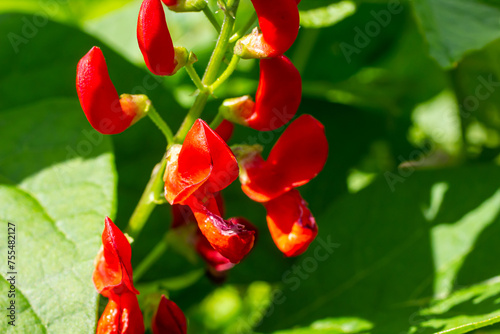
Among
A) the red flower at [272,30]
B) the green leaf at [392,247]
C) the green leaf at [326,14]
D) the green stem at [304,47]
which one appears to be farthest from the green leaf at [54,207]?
the green stem at [304,47]

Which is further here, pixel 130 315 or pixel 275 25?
pixel 130 315

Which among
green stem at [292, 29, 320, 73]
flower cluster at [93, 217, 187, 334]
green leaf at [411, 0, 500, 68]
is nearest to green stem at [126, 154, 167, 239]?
flower cluster at [93, 217, 187, 334]

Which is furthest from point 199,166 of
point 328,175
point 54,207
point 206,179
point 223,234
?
point 328,175

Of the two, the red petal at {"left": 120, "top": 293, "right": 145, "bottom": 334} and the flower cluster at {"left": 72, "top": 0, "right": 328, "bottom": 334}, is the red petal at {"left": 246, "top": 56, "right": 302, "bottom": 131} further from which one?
the red petal at {"left": 120, "top": 293, "right": 145, "bottom": 334}

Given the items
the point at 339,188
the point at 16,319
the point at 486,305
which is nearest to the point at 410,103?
the point at 339,188

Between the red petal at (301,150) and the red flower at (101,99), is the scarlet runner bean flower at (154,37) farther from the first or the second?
the red petal at (301,150)

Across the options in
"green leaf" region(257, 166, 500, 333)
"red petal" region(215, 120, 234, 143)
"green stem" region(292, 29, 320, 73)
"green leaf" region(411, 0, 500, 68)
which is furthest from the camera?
"green stem" region(292, 29, 320, 73)

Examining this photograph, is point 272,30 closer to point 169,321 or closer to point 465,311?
point 169,321

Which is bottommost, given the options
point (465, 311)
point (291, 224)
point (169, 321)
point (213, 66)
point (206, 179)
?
point (465, 311)

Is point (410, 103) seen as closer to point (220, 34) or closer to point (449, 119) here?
point (449, 119)
